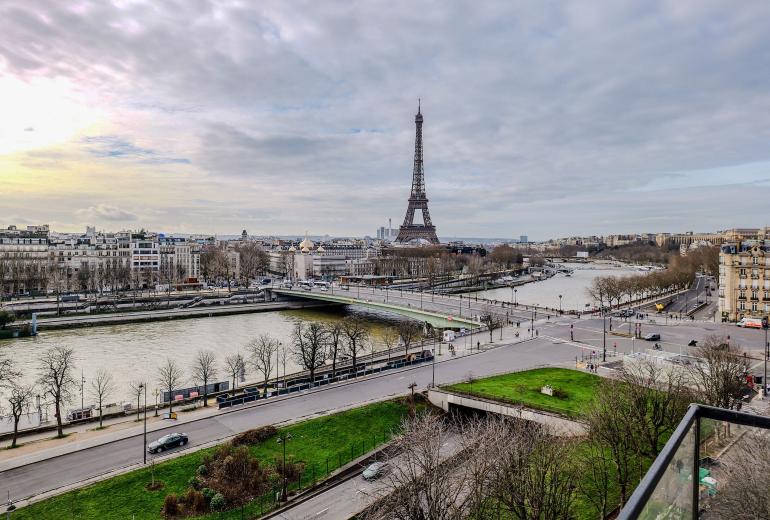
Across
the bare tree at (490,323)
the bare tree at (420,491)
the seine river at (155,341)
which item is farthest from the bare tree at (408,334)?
the bare tree at (420,491)

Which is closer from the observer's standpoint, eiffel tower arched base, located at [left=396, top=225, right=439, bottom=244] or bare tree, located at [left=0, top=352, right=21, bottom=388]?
bare tree, located at [left=0, top=352, right=21, bottom=388]

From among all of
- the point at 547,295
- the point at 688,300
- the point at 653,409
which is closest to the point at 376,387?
the point at 653,409

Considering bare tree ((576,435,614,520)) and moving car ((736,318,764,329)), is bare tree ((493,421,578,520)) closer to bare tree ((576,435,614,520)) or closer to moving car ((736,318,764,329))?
bare tree ((576,435,614,520))

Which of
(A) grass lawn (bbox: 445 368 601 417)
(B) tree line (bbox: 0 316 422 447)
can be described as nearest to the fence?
(B) tree line (bbox: 0 316 422 447)

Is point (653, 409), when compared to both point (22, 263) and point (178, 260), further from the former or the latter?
point (178, 260)

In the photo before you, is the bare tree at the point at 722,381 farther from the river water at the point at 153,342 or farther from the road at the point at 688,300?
the road at the point at 688,300

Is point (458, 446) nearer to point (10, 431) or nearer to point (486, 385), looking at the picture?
point (486, 385)
